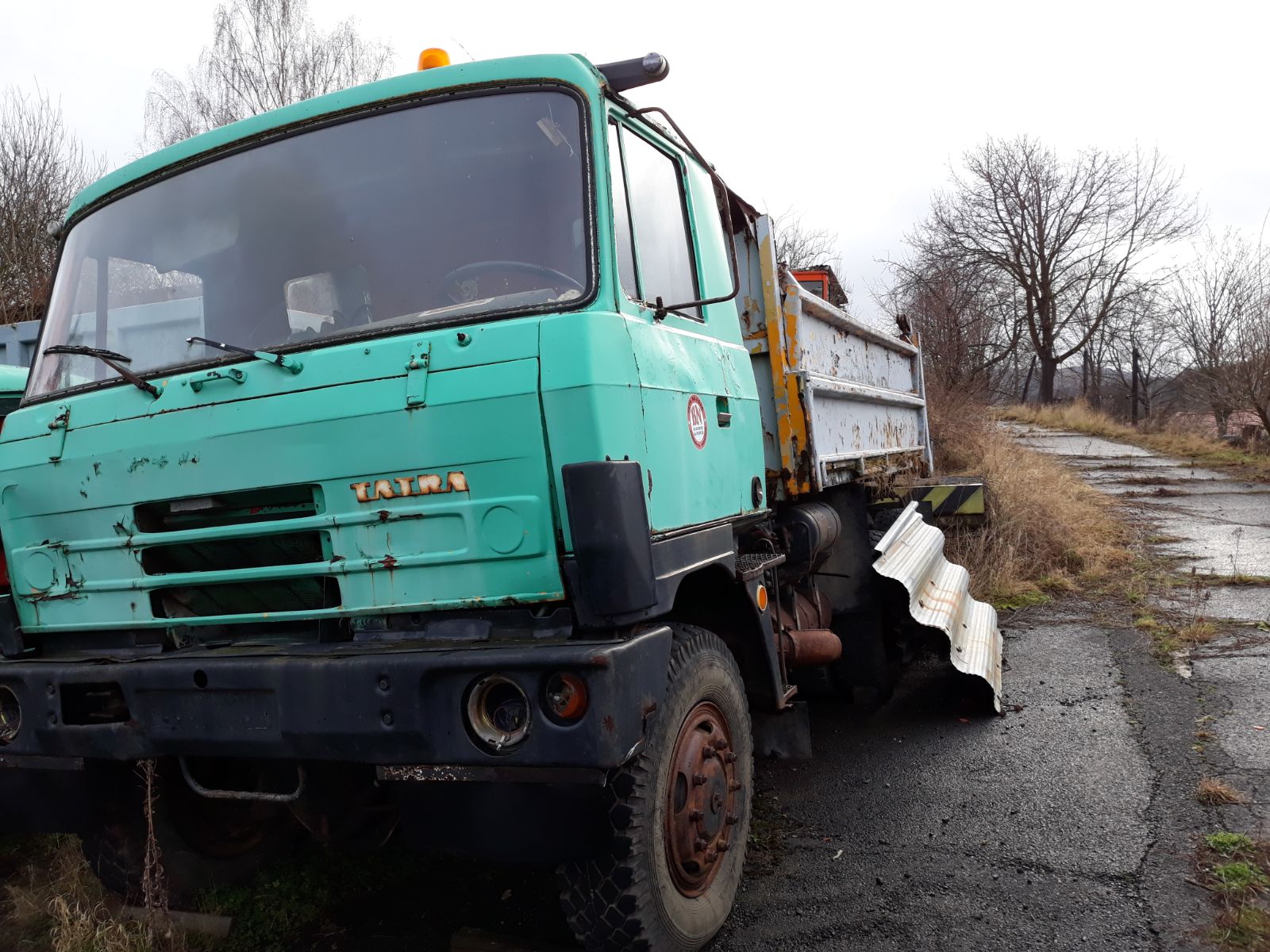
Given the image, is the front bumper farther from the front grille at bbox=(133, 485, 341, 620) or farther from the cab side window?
the cab side window

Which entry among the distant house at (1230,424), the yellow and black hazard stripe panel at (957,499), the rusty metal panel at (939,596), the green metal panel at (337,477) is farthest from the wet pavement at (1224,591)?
the distant house at (1230,424)

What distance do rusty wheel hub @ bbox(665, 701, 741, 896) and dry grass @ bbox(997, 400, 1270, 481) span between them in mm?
15186

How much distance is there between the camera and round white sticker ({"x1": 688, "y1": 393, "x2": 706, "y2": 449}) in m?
2.84

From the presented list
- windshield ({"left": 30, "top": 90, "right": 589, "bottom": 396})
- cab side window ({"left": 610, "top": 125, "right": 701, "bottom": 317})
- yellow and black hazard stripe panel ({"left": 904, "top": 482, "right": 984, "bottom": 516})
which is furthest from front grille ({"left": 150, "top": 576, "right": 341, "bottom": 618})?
yellow and black hazard stripe panel ({"left": 904, "top": 482, "right": 984, "bottom": 516})

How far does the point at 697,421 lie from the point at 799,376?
4.60 feet

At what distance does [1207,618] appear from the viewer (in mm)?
6145

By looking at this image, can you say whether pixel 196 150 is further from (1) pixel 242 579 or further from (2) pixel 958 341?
(2) pixel 958 341

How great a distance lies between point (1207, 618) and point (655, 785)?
17.3 feet

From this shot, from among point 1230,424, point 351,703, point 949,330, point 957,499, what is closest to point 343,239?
point 351,703

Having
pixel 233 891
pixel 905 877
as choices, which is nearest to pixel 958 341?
pixel 905 877

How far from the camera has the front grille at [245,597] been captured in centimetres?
254

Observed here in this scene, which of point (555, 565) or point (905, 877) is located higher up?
point (555, 565)

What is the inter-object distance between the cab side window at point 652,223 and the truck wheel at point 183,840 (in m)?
2.09

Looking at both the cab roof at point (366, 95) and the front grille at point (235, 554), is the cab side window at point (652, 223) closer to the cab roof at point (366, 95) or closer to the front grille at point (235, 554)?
the cab roof at point (366, 95)
